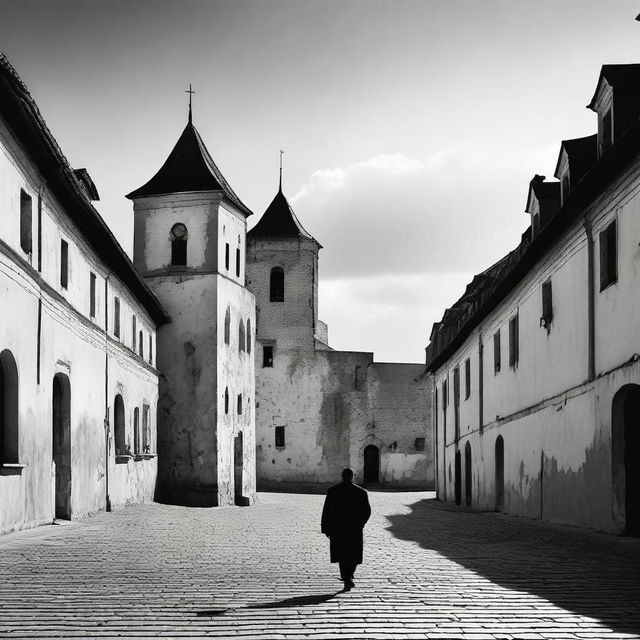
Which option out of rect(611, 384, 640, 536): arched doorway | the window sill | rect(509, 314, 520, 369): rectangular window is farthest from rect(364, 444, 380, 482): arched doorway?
the window sill

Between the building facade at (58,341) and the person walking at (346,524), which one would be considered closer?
the person walking at (346,524)

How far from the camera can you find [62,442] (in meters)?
22.7

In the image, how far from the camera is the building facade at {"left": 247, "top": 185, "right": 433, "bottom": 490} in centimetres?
6091

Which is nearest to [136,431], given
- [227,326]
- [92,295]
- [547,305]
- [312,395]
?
[92,295]

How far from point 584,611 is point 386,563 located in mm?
4630

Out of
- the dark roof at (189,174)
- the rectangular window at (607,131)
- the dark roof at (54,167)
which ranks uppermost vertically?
the dark roof at (189,174)

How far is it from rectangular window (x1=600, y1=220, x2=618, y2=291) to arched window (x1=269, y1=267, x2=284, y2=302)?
145 ft

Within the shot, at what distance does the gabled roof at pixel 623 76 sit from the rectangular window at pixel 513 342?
942cm

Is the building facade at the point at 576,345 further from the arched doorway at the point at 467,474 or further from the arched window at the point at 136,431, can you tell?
the arched window at the point at 136,431

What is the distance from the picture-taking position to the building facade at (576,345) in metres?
17.1

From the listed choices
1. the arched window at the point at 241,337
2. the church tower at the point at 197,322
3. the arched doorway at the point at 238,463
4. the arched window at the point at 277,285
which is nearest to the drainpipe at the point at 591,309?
the church tower at the point at 197,322

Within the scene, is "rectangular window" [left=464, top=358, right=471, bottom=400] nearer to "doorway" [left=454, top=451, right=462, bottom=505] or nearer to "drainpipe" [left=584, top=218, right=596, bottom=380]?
"doorway" [left=454, top=451, right=462, bottom=505]

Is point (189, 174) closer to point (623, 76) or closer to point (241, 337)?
point (241, 337)

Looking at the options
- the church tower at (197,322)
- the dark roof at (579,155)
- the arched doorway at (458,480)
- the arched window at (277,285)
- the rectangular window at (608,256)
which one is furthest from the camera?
the arched window at (277,285)
